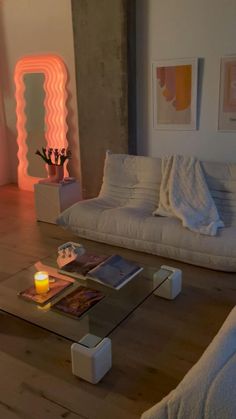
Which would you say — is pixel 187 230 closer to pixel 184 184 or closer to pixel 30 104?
pixel 184 184

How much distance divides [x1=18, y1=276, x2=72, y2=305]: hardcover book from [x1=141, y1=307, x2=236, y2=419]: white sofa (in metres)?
0.90

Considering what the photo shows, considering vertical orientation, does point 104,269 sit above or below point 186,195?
below

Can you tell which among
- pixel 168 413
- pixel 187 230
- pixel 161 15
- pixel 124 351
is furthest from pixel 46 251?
pixel 161 15

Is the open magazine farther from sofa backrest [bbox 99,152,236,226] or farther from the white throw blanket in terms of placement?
sofa backrest [bbox 99,152,236,226]

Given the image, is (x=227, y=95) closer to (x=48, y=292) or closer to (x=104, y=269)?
(x=104, y=269)

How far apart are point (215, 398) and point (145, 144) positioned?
10.4ft

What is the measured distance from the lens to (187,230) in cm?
262

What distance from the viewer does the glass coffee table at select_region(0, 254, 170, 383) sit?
163cm

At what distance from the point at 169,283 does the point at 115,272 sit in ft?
1.21

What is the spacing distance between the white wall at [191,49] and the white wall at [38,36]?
90cm

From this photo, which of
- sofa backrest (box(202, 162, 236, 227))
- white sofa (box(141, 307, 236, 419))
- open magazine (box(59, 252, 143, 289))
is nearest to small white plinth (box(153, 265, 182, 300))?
open magazine (box(59, 252, 143, 289))

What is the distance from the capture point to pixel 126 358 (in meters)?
1.80

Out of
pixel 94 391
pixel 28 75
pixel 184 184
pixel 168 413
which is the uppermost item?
pixel 28 75

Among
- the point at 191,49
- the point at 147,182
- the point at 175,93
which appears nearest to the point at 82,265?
the point at 147,182
